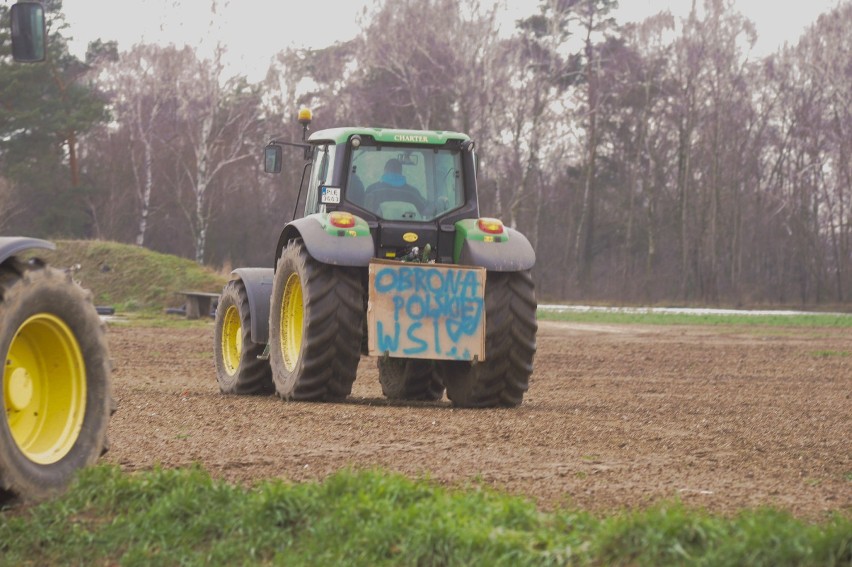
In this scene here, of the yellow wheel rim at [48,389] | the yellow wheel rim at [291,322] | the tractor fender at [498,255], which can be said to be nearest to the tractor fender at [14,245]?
the yellow wheel rim at [48,389]

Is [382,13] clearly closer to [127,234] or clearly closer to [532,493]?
[127,234]

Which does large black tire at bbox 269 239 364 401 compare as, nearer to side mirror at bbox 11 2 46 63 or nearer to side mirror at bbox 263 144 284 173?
side mirror at bbox 263 144 284 173

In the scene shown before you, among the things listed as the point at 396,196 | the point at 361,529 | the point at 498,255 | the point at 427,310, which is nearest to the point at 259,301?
the point at 396,196

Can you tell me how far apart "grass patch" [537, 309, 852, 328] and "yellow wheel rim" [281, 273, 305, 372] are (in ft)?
60.7

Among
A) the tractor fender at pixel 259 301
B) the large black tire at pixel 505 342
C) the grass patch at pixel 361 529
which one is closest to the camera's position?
the grass patch at pixel 361 529

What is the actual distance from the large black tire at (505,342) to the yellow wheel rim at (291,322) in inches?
63.4

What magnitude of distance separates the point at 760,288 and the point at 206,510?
46083 mm

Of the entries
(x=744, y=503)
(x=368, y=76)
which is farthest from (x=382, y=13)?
(x=744, y=503)

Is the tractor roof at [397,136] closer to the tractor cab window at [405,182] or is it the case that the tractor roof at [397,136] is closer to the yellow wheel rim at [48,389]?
the tractor cab window at [405,182]

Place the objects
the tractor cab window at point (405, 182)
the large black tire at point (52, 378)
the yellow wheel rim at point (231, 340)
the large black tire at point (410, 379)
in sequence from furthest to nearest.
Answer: the yellow wheel rim at point (231, 340), the large black tire at point (410, 379), the tractor cab window at point (405, 182), the large black tire at point (52, 378)

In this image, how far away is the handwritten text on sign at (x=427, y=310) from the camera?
10977 mm

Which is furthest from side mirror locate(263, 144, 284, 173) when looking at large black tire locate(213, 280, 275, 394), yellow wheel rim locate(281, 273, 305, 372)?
yellow wheel rim locate(281, 273, 305, 372)

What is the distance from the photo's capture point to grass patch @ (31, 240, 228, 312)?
31156 millimetres

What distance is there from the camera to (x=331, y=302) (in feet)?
36.4
